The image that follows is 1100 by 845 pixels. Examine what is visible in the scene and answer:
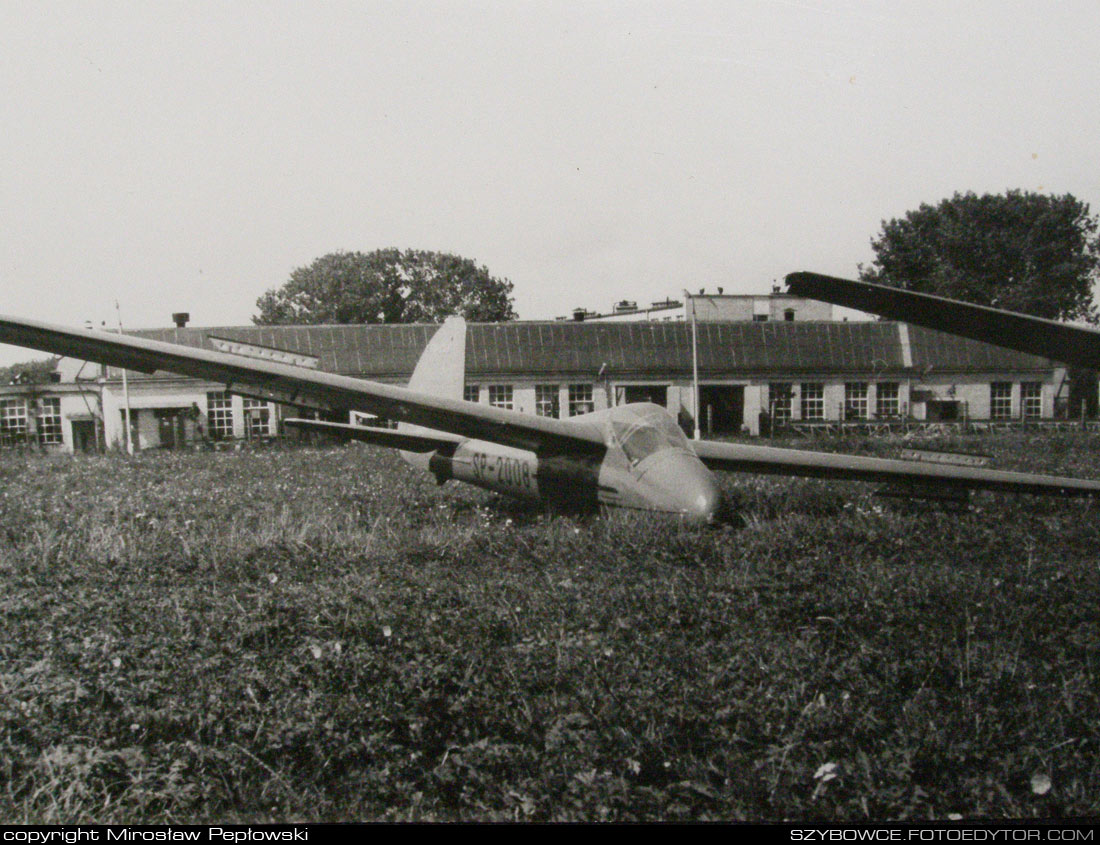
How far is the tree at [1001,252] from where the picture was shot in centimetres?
4431

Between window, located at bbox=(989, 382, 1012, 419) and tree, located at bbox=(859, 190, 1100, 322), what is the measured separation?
17.4 feet

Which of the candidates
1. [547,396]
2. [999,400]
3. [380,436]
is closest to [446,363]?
[380,436]

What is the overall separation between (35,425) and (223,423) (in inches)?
336

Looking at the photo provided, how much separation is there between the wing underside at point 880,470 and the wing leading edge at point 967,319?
7473 mm

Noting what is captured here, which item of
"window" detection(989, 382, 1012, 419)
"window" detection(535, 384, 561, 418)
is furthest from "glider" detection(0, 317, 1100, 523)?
"window" detection(989, 382, 1012, 419)

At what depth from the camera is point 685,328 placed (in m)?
39.8

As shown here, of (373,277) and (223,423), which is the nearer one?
(223,423)

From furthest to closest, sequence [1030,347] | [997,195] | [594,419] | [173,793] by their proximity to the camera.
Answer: [997,195] → [594,419] → [173,793] → [1030,347]

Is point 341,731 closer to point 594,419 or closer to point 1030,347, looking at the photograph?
point 1030,347

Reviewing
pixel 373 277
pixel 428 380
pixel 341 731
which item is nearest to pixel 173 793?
pixel 341 731

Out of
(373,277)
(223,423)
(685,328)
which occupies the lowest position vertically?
(223,423)

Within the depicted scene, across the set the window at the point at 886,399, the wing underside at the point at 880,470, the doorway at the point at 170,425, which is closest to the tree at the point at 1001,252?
the window at the point at 886,399

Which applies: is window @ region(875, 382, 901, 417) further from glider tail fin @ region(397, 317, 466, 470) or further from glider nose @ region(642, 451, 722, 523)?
glider nose @ region(642, 451, 722, 523)

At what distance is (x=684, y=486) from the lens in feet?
28.9
